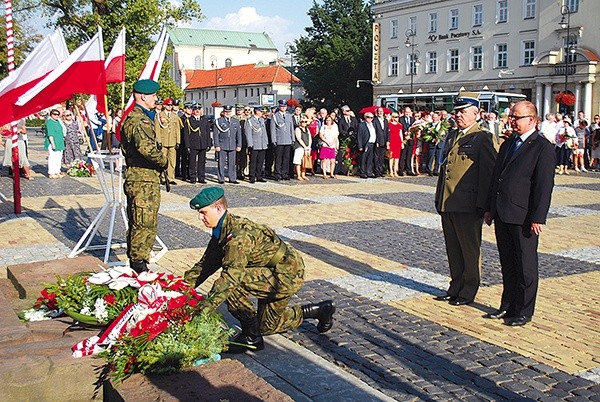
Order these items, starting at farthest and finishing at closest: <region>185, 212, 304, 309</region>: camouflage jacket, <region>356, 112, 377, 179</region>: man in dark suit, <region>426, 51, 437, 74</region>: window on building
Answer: <region>426, 51, 437, 74</region>: window on building
<region>356, 112, 377, 179</region>: man in dark suit
<region>185, 212, 304, 309</region>: camouflage jacket

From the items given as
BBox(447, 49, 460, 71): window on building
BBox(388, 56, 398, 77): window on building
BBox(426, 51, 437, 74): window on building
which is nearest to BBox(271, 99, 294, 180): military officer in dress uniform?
BBox(447, 49, 460, 71): window on building

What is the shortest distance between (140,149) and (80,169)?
13737mm

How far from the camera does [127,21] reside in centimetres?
3988

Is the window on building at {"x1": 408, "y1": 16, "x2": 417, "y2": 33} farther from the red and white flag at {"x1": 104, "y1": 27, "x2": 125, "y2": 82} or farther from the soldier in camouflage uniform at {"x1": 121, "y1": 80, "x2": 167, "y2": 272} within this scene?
the soldier in camouflage uniform at {"x1": 121, "y1": 80, "x2": 167, "y2": 272}

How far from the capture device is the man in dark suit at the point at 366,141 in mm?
20781

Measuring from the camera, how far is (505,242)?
21.3ft

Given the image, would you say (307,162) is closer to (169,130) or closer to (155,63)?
(169,130)

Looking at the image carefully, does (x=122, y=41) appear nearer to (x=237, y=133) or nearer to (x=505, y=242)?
(x=505, y=242)

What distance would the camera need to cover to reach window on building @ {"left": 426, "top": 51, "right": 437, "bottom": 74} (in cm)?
6550

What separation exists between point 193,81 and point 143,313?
130 metres

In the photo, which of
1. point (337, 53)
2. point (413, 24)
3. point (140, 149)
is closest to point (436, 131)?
point (140, 149)

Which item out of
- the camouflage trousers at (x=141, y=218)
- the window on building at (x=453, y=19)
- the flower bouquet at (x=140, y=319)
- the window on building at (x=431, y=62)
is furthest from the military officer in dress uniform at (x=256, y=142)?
the window on building at (x=431, y=62)

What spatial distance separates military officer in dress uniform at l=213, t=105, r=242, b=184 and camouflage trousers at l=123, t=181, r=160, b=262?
442 inches

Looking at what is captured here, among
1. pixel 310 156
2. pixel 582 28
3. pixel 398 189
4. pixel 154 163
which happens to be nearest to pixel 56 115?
pixel 310 156
